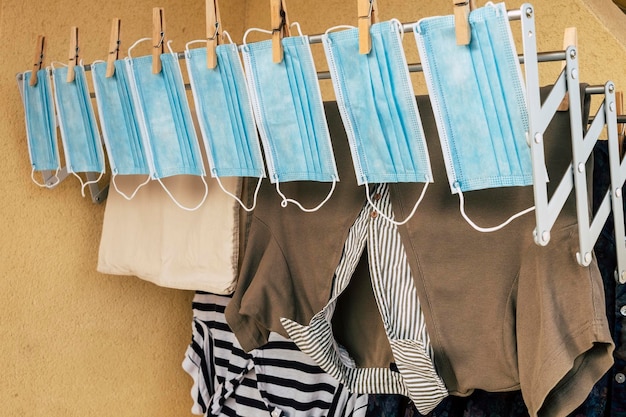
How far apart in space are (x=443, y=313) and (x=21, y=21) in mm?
1326

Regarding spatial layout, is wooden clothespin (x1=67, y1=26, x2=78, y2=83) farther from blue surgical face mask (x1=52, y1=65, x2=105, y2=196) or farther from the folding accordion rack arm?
the folding accordion rack arm

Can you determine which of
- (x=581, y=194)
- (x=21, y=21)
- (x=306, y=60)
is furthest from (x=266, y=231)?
(x=21, y=21)

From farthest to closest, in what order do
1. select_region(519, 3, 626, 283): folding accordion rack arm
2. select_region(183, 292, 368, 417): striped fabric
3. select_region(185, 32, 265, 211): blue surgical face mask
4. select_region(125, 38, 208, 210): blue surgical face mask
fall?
select_region(183, 292, 368, 417): striped fabric
select_region(125, 38, 208, 210): blue surgical face mask
select_region(185, 32, 265, 211): blue surgical face mask
select_region(519, 3, 626, 283): folding accordion rack arm

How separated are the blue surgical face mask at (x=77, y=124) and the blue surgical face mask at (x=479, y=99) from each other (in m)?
0.89

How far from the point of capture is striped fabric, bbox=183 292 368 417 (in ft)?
5.78

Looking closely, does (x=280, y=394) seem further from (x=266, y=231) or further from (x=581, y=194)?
(x=581, y=194)

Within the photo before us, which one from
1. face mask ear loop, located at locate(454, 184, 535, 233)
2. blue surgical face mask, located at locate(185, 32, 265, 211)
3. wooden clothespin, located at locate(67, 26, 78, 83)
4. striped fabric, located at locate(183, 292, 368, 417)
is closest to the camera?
face mask ear loop, located at locate(454, 184, 535, 233)

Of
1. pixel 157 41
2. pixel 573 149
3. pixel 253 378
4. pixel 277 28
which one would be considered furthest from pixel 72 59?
pixel 573 149

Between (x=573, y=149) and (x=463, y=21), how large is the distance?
27 cm

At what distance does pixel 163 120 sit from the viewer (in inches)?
60.9

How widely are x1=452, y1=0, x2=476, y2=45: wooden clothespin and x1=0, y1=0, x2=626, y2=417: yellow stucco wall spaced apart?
645 mm

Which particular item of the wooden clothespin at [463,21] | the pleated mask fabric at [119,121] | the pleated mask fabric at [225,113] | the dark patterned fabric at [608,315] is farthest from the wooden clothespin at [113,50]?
the dark patterned fabric at [608,315]

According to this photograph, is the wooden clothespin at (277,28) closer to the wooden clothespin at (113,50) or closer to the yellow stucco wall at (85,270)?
the wooden clothespin at (113,50)

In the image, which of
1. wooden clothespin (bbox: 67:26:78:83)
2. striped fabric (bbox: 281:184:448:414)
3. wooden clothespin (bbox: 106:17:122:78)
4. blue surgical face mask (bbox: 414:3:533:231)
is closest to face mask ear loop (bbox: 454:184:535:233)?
blue surgical face mask (bbox: 414:3:533:231)
